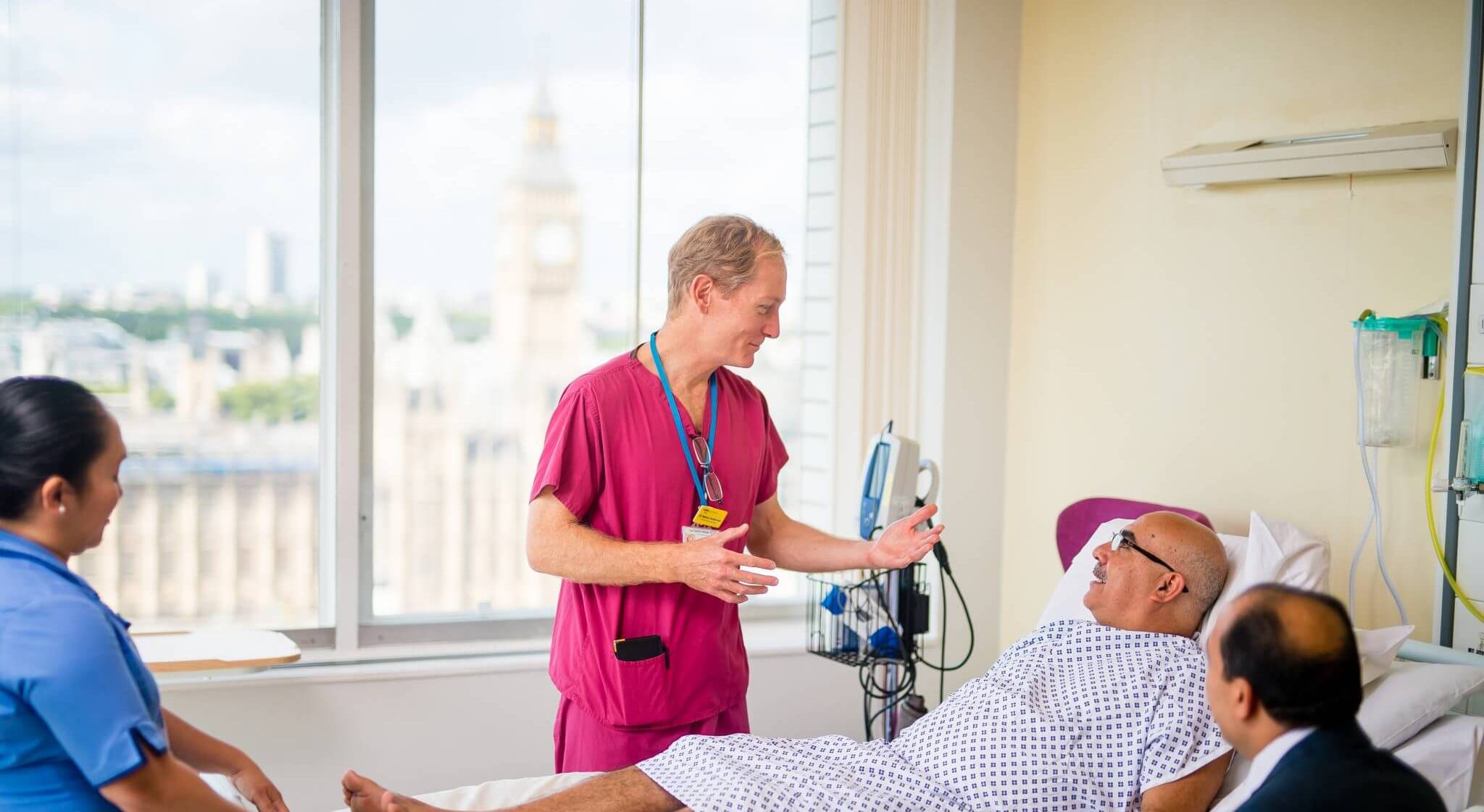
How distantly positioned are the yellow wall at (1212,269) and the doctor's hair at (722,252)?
4.59 feet

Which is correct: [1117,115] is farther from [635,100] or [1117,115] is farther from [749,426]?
[749,426]

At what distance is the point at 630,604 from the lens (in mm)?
2154

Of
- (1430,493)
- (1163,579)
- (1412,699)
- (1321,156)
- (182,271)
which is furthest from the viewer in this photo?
(182,271)

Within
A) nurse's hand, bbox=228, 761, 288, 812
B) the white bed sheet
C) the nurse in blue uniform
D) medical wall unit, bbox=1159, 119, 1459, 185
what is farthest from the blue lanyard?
medical wall unit, bbox=1159, 119, 1459, 185

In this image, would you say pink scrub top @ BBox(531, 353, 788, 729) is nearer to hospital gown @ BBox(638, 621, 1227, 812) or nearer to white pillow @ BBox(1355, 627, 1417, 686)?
hospital gown @ BBox(638, 621, 1227, 812)

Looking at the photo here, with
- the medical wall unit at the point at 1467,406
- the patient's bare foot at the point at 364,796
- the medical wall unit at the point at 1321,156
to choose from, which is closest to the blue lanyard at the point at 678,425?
the patient's bare foot at the point at 364,796

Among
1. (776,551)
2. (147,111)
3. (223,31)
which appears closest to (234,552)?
(147,111)

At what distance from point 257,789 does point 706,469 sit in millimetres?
940

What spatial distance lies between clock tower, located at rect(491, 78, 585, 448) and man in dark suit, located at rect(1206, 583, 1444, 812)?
238 cm

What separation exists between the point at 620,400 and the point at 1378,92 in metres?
1.87

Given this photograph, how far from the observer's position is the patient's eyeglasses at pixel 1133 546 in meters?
2.23

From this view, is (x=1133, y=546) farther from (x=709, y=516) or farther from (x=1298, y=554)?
(x=709, y=516)

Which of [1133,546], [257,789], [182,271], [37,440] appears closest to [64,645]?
[37,440]

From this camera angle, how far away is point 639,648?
2.13 m
